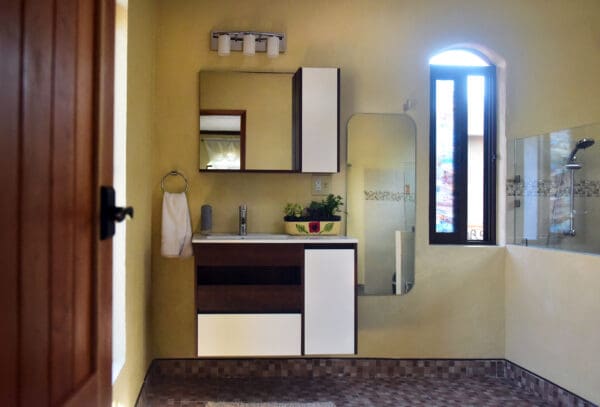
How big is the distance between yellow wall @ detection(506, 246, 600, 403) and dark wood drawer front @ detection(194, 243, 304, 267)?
4.91ft

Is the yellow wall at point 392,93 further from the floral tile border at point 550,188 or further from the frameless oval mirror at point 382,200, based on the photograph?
the floral tile border at point 550,188

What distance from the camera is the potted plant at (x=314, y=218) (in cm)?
316

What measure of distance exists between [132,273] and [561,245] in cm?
248

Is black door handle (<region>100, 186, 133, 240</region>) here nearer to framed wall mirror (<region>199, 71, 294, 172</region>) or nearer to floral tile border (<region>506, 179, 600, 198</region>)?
framed wall mirror (<region>199, 71, 294, 172</region>)

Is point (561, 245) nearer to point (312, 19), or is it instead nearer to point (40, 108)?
point (312, 19)

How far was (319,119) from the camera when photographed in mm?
3164

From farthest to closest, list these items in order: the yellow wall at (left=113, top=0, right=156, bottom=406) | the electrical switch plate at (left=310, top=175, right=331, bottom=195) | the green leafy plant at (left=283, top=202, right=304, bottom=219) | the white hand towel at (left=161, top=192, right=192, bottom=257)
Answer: the electrical switch plate at (left=310, top=175, right=331, bottom=195) → the green leafy plant at (left=283, top=202, right=304, bottom=219) → the white hand towel at (left=161, top=192, right=192, bottom=257) → the yellow wall at (left=113, top=0, right=156, bottom=406)

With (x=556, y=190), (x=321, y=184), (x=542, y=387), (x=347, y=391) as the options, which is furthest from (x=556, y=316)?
(x=321, y=184)

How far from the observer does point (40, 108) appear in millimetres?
926

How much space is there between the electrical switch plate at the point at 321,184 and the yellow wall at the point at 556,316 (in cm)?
133

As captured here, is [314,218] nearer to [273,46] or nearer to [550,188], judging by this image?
[273,46]

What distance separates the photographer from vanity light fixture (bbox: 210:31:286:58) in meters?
3.22

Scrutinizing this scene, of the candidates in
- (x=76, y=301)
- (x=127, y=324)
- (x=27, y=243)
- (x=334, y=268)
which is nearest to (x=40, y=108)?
(x=27, y=243)

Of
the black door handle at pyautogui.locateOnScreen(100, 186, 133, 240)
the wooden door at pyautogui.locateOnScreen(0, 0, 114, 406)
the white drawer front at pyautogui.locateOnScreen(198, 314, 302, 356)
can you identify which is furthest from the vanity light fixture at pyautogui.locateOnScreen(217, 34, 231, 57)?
the black door handle at pyautogui.locateOnScreen(100, 186, 133, 240)
